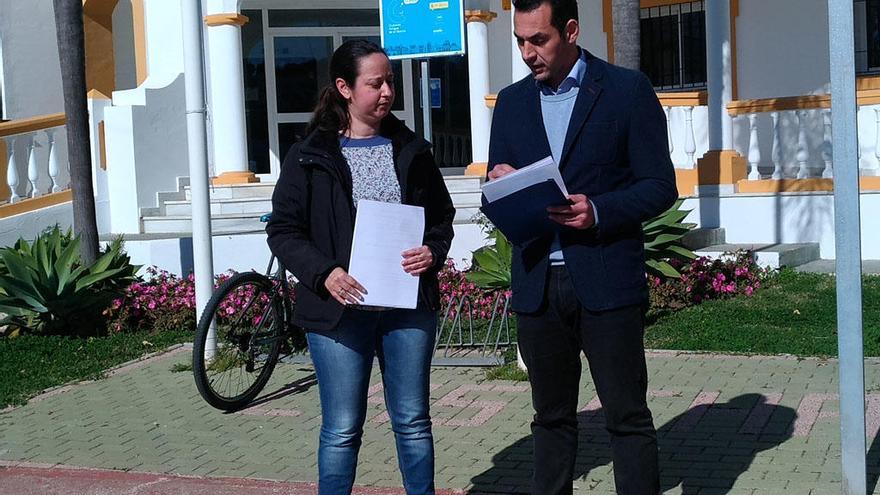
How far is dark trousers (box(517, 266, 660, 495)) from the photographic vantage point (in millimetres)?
3877

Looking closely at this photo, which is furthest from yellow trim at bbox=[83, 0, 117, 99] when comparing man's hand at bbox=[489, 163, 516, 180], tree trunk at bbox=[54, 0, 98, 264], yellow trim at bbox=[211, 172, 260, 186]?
man's hand at bbox=[489, 163, 516, 180]

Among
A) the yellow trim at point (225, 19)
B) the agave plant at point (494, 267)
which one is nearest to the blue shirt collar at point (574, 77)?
the agave plant at point (494, 267)

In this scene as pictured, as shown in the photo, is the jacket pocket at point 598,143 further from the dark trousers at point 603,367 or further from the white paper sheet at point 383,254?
the white paper sheet at point 383,254

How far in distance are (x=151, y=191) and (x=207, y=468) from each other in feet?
24.9

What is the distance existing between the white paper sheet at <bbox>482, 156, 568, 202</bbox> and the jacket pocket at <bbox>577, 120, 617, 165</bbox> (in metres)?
0.18

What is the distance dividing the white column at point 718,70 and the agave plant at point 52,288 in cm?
635

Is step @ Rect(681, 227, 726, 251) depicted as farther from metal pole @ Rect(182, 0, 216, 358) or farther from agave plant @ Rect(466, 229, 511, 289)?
metal pole @ Rect(182, 0, 216, 358)

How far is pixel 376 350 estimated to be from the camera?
424 centimetres

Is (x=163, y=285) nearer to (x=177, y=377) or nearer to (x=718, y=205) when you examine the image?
(x=177, y=377)

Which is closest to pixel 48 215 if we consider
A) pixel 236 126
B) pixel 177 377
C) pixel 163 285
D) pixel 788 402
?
pixel 236 126

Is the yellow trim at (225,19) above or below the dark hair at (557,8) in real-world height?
above

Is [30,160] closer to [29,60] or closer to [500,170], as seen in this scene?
[29,60]

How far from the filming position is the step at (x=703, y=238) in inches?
434

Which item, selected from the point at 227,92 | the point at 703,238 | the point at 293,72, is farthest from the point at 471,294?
the point at 293,72
